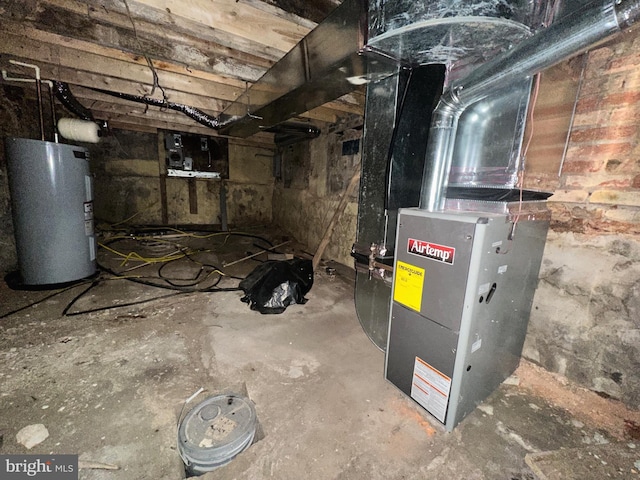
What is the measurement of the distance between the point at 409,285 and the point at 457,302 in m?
0.23

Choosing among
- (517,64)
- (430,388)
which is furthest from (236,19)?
(430,388)

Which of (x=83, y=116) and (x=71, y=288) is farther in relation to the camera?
(x=83, y=116)

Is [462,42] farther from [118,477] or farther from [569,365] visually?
[118,477]

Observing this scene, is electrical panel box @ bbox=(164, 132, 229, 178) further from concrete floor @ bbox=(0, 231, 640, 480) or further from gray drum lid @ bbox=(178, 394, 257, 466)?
gray drum lid @ bbox=(178, 394, 257, 466)

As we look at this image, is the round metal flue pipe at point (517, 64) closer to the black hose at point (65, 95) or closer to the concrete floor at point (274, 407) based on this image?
the concrete floor at point (274, 407)

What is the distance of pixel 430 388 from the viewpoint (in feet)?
3.91

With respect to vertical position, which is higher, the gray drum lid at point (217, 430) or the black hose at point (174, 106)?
the black hose at point (174, 106)

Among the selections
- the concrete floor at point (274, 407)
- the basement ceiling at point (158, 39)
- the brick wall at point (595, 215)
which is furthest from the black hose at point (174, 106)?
the brick wall at point (595, 215)

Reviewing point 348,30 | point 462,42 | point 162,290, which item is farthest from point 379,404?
point 162,290

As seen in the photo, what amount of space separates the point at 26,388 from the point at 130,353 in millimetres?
429

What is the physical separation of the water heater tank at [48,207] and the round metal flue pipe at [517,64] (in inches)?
116

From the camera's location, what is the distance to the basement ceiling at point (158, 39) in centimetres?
139

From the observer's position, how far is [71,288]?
2.41 meters

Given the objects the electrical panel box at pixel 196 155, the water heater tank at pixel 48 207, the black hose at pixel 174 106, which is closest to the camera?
the water heater tank at pixel 48 207
